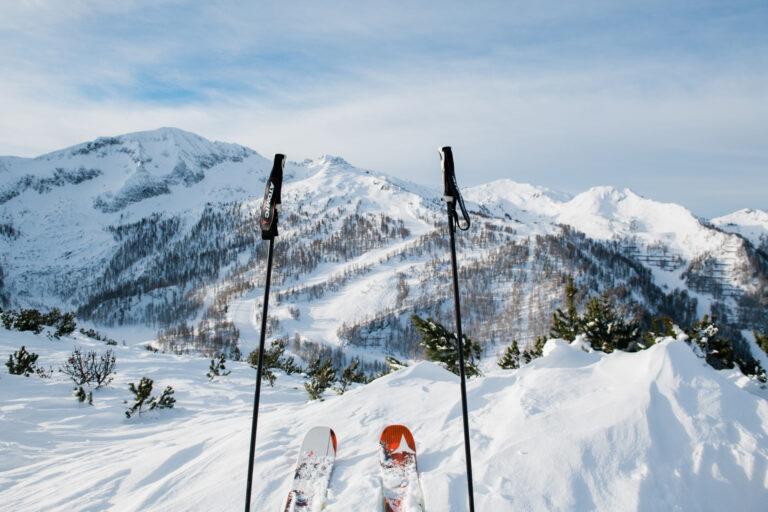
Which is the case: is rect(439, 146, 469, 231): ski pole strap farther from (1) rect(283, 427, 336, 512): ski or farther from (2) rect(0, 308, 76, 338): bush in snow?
(2) rect(0, 308, 76, 338): bush in snow

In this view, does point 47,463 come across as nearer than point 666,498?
No

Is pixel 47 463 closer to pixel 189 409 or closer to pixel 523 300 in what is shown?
pixel 189 409

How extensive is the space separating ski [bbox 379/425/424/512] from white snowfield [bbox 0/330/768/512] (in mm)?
185

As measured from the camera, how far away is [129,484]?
7.52 metres

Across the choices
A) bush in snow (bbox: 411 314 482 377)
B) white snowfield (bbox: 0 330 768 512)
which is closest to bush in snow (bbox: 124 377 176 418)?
white snowfield (bbox: 0 330 768 512)

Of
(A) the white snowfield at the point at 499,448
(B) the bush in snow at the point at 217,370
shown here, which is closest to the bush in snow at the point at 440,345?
(A) the white snowfield at the point at 499,448

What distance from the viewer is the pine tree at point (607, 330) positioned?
14.0m

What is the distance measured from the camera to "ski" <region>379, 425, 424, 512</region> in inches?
233

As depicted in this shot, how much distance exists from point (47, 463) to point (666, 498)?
1311 centimetres

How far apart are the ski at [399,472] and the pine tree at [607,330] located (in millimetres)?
9868

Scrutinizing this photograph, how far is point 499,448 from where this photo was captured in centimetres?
679

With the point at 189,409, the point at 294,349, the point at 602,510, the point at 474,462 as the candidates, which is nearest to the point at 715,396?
the point at 602,510

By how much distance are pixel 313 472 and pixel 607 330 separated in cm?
1218

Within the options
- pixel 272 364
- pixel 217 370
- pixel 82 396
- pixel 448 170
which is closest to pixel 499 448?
pixel 448 170
